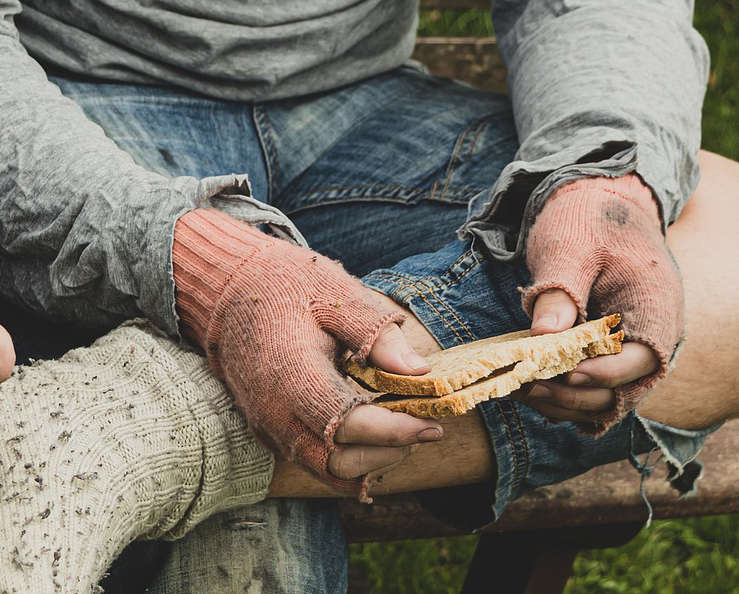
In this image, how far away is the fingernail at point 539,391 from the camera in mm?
1156

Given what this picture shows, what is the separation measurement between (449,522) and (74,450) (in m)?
0.67

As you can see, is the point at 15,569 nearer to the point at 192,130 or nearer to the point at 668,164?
the point at 192,130

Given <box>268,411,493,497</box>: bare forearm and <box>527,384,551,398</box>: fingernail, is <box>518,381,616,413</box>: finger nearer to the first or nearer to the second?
<box>527,384,551,398</box>: fingernail

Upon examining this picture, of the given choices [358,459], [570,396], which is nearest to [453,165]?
[570,396]

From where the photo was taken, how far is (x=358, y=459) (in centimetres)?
109

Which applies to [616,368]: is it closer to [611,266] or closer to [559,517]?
[611,266]

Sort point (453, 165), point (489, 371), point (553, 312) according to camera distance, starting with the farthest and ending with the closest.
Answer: point (453, 165) < point (553, 312) < point (489, 371)

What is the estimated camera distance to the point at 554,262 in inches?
47.0

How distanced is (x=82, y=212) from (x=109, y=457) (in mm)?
348

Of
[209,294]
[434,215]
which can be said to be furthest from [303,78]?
[209,294]

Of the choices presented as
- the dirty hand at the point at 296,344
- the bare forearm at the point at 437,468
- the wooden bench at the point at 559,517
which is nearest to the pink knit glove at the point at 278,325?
the dirty hand at the point at 296,344

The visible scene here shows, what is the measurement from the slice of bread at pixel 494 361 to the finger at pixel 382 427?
0.11ft

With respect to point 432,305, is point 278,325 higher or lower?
higher

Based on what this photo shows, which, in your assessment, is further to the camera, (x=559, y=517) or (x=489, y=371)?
(x=559, y=517)
